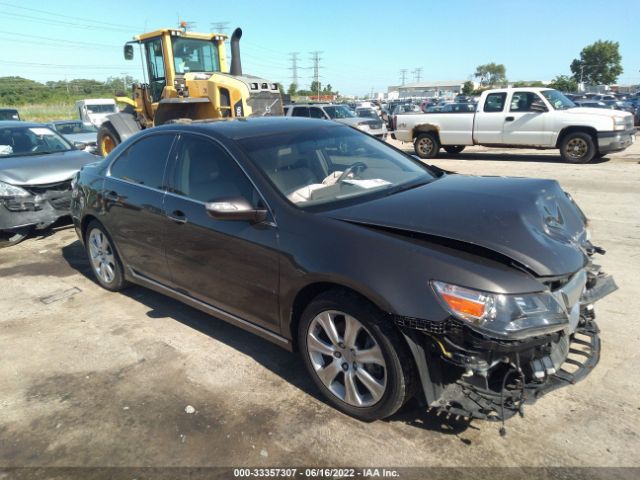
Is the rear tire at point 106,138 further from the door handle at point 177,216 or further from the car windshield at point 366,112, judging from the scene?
the car windshield at point 366,112

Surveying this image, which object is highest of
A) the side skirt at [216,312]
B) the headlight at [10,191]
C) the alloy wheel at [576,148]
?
the headlight at [10,191]

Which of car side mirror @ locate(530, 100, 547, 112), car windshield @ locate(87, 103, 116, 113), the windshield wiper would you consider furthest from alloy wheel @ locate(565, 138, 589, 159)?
car windshield @ locate(87, 103, 116, 113)

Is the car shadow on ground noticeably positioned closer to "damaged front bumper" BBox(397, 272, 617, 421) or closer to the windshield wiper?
"damaged front bumper" BBox(397, 272, 617, 421)

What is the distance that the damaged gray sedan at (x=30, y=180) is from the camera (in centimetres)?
668

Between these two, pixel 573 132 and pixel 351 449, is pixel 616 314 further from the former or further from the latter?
pixel 573 132

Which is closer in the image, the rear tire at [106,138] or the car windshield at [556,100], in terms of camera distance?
the rear tire at [106,138]

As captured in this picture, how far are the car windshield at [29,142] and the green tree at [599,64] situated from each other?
4022 inches

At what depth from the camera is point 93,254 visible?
16.8ft

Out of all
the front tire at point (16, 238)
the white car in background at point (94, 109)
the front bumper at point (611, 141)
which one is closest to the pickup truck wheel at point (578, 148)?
the front bumper at point (611, 141)

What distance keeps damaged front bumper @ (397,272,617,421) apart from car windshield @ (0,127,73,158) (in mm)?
7365

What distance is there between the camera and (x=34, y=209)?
681 centimetres

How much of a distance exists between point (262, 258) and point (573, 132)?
12185 millimetres

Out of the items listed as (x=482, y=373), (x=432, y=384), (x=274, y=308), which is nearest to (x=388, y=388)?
(x=432, y=384)

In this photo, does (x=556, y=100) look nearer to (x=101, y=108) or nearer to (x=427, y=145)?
(x=427, y=145)
